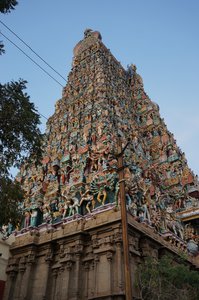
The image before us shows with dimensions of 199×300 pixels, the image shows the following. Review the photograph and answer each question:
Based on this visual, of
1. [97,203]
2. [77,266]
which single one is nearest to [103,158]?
[97,203]

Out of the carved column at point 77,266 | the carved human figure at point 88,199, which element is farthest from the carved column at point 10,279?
the carved human figure at point 88,199

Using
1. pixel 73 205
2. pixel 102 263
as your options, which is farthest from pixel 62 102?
pixel 102 263

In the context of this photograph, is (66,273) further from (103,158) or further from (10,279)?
→ (103,158)

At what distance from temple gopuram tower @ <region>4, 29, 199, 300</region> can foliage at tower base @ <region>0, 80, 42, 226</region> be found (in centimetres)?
128

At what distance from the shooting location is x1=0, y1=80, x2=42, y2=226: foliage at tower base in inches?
365

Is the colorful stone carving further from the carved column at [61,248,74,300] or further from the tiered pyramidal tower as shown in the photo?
the carved column at [61,248,74,300]

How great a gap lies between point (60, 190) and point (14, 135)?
349 inches

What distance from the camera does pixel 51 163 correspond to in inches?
824

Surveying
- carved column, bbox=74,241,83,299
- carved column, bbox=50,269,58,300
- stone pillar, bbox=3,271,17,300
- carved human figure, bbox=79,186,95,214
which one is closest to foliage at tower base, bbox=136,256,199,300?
carved column, bbox=74,241,83,299

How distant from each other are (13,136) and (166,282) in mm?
7116

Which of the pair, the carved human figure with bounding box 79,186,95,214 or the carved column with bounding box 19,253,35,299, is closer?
the carved column with bounding box 19,253,35,299

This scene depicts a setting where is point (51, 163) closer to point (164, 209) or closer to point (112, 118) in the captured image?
point (112, 118)

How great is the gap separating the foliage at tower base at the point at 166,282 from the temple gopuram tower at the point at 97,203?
2.17 ft

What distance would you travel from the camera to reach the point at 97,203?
15211 mm
